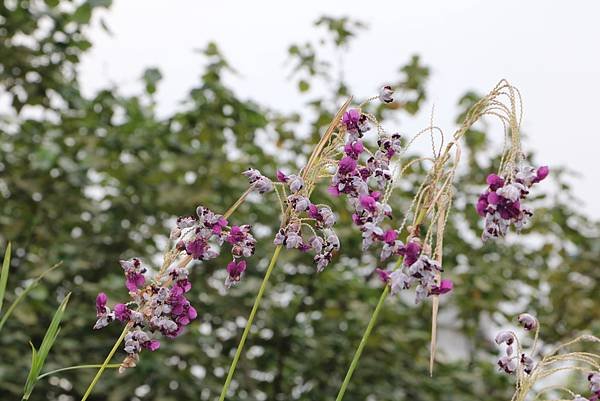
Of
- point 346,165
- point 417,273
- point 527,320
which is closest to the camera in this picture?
point 417,273

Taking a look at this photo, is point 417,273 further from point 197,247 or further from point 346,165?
point 197,247

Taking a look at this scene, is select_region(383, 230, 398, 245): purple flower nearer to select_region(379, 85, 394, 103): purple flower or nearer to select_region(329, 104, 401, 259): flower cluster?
select_region(329, 104, 401, 259): flower cluster

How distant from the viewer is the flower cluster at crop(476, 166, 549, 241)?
3.34 feet

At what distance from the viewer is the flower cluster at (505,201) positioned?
1020mm

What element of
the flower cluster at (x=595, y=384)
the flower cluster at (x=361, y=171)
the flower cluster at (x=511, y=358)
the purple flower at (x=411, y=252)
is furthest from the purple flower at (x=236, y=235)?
the flower cluster at (x=595, y=384)

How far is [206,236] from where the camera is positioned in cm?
115

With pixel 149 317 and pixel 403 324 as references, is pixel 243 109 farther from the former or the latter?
pixel 149 317

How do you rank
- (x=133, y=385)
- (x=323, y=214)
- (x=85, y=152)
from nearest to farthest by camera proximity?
(x=323, y=214)
(x=133, y=385)
(x=85, y=152)

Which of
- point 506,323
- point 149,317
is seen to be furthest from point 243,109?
point 149,317

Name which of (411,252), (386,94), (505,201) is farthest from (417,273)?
(386,94)

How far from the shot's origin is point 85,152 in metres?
2.87

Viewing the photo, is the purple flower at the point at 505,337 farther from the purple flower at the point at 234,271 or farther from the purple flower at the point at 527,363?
Answer: the purple flower at the point at 234,271

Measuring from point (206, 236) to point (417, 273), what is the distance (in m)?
0.29

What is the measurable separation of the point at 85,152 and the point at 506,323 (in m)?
1.69
